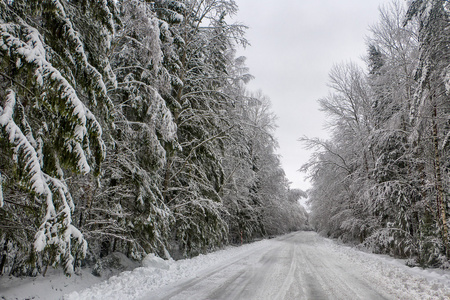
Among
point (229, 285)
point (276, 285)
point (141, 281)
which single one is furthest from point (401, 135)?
point (141, 281)

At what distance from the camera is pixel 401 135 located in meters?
11.6

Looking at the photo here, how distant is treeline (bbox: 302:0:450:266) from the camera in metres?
7.52

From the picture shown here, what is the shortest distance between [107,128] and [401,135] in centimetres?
1261

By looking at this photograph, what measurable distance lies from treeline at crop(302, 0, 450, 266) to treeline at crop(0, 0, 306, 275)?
19.7 feet

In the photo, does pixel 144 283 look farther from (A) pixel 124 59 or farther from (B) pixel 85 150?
(A) pixel 124 59

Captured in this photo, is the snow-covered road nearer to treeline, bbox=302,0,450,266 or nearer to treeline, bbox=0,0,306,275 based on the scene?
treeline, bbox=0,0,306,275

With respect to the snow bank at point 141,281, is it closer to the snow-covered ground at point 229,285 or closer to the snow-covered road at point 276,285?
the snow-covered ground at point 229,285

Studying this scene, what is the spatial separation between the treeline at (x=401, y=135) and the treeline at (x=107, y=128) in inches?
237

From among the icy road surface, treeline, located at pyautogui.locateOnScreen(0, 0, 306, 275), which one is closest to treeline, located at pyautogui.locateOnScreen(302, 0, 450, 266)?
the icy road surface

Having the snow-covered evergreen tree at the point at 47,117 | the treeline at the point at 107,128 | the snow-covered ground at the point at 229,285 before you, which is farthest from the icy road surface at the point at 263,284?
the snow-covered evergreen tree at the point at 47,117

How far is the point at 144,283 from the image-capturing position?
223 inches

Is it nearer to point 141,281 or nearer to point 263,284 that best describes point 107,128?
point 141,281

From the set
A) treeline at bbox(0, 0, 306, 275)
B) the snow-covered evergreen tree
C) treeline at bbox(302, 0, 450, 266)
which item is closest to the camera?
the snow-covered evergreen tree

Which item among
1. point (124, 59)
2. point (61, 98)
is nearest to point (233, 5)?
point (124, 59)
